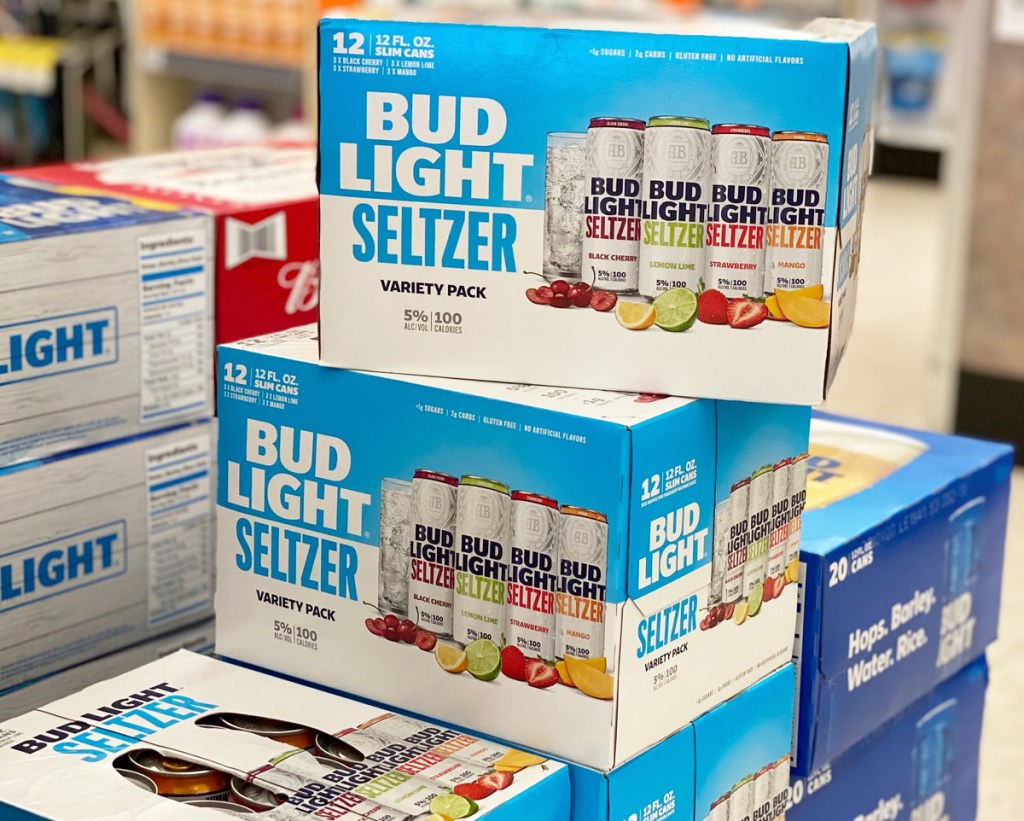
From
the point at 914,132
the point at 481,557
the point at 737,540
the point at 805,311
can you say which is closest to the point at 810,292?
the point at 805,311

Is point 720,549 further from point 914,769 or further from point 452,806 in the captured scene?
point 914,769

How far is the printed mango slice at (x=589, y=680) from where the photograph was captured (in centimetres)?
122

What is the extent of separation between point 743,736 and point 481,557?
0.33 m

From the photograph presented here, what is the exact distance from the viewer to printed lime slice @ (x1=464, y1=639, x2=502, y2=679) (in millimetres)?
1287

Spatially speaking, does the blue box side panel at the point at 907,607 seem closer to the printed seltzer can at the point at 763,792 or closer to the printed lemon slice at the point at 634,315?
the printed seltzer can at the point at 763,792

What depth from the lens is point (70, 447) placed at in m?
1.63

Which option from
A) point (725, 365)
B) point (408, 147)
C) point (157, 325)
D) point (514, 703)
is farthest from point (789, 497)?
point (157, 325)

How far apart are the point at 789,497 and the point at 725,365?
215 millimetres

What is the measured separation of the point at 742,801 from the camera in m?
1.44

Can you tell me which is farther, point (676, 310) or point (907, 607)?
point (907, 607)

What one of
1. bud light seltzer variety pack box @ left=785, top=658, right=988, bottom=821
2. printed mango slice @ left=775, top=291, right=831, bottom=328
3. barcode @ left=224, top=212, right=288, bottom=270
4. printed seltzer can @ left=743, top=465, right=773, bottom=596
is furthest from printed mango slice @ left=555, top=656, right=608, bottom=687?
barcode @ left=224, top=212, right=288, bottom=270

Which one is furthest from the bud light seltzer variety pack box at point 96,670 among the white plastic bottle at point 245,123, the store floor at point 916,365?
the white plastic bottle at point 245,123

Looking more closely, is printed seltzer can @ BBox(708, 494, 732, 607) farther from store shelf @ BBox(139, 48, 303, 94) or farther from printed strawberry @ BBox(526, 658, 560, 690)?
store shelf @ BBox(139, 48, 303, 94)

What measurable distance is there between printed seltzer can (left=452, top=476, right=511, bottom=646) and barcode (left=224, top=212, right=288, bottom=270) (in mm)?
600
